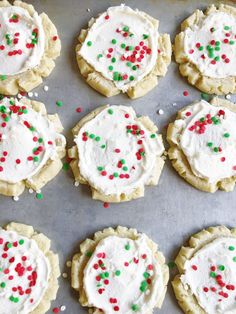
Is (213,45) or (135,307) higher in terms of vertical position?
(213,45)

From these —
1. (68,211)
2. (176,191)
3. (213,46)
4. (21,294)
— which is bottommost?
(21,294)

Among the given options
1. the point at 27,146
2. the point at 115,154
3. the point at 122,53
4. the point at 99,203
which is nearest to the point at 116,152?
the point at 115,154

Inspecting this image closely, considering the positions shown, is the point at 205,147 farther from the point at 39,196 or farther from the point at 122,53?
the point at 39,196

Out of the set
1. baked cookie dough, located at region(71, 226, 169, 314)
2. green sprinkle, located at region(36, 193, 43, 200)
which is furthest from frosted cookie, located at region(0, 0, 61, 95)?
baked cookie dough, located at region(71, 226, 169, 314)

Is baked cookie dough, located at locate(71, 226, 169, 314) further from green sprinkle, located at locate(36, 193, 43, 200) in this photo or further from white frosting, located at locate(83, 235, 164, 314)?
green sprinkle, located at locate(36, 193, 43, 200)

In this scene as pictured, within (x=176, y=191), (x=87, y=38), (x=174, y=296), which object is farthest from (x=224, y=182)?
(x=87, y=38)

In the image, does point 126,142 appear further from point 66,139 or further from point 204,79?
point 204,79

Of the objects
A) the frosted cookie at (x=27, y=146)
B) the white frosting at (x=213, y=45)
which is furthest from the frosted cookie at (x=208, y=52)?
the frosted cookie at (x=27, y=146)
